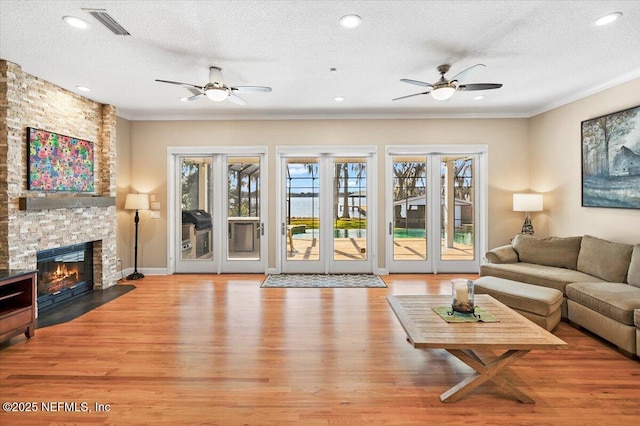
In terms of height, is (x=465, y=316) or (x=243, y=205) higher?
(x=243, y=205)

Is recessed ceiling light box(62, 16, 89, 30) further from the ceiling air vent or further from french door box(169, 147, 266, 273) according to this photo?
french door box(169, 147, 266, 273)

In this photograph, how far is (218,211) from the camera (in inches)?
244

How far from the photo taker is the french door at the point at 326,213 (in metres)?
6.17

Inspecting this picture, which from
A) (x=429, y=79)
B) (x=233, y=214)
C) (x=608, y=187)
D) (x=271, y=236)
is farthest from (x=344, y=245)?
(x=608, y=187)

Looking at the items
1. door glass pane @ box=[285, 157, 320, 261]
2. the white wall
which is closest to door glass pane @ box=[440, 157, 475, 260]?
the white wall

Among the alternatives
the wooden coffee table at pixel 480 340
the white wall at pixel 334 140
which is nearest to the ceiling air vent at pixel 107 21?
the white wall at pixel 334 140

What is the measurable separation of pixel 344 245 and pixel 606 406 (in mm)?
4305

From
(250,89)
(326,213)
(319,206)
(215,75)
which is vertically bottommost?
(326,213)

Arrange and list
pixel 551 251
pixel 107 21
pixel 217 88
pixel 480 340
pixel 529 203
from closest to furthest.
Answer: pixel 480 340 < pixel 107 21 < pixel 217 88 < pixel 551 251 < pixel 529 203

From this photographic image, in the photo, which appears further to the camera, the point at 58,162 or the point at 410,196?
the point at 410,196

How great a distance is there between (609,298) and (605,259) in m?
1.01

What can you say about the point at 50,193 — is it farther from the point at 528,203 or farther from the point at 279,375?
the point at 528,203

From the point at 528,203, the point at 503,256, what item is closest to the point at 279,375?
the point at 503,256

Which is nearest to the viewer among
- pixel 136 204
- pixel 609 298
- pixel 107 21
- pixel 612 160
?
pixel 107 21
